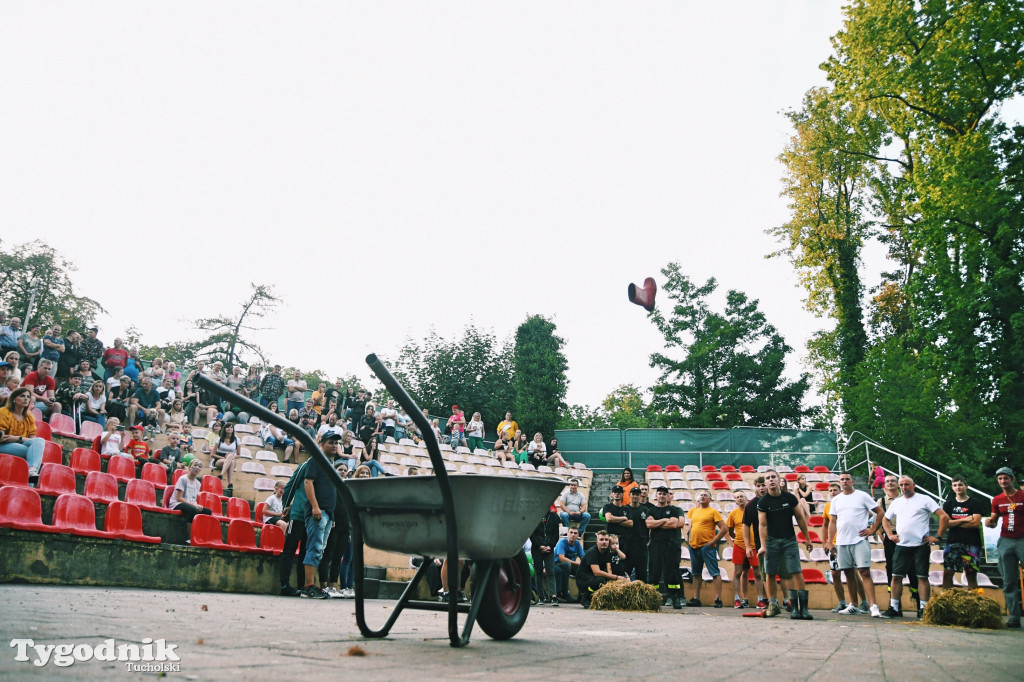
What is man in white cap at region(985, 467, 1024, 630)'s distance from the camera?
888 cm

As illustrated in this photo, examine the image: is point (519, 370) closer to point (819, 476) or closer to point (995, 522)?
point (819, 476)

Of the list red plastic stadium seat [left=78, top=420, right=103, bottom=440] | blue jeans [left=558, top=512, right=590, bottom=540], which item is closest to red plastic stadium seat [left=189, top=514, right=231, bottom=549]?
red plastic stadium seat [left=78, top=420, right=103, bottom=440]

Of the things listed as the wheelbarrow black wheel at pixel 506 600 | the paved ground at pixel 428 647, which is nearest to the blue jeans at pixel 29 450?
the paved ground at pixel 428 647

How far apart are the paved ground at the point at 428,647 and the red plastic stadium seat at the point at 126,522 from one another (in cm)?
119

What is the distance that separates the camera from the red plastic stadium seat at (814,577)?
12.7 meters

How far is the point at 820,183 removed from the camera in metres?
32.2

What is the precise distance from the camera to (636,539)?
38.3ft

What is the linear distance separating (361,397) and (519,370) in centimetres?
2344

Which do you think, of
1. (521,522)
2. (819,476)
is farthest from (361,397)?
(521,522)

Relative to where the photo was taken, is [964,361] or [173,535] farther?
[964,361]

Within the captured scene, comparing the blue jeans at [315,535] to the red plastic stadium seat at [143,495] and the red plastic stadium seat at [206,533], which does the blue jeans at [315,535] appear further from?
the red plastic stadium seat at [143,495]

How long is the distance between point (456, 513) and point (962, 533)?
9.02m

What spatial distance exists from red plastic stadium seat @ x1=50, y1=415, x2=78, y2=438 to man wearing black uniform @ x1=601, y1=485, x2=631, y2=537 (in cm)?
834

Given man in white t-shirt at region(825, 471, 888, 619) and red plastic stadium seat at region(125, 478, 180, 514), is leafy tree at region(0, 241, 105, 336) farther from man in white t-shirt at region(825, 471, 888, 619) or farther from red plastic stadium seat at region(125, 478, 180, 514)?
man in white t-shirt at region(825, 471, 888, 619)
